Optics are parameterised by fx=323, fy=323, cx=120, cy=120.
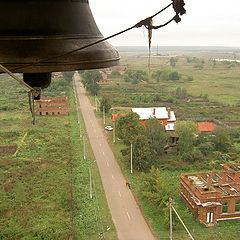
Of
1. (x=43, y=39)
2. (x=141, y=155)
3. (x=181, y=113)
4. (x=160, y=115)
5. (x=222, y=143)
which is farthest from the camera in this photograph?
(x=181, y=113)

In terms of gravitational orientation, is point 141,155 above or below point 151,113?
below

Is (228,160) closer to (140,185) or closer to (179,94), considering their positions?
(140,185)

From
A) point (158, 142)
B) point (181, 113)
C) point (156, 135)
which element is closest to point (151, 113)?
point (156, 135)

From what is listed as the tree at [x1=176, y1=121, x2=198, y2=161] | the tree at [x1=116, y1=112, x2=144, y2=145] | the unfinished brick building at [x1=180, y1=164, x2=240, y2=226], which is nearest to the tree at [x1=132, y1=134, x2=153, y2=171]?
the tree at [x1=116, y1=112, x2=144, y2=145]

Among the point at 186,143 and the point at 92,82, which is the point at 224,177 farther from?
the point at 92,82

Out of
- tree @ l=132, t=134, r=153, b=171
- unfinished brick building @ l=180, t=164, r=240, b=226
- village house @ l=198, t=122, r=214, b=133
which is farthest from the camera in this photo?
village house @ l=198, t=122, r=214, b=133

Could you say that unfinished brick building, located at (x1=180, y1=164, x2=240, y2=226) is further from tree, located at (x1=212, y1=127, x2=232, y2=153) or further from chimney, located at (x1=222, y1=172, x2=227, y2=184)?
tree, located at (x1=212, y1=127, x2=232, y2=153)
